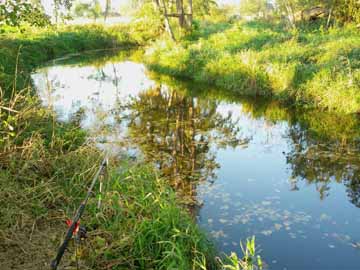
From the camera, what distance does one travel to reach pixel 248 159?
9617 mm

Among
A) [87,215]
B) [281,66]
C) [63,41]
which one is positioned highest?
[63,41]

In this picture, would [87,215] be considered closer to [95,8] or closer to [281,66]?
[281,66]

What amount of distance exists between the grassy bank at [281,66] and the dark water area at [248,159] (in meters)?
0.70

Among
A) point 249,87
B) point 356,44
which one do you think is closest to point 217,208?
point 249,87

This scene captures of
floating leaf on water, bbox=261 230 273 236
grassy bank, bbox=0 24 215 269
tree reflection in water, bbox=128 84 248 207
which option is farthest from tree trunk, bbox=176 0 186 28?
floating leaf on water, bbox=261 230 273 236

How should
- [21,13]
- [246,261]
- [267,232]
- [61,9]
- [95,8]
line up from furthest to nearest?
[95,8] → [61,9] → [21,13] → [267,232] → [246,261]

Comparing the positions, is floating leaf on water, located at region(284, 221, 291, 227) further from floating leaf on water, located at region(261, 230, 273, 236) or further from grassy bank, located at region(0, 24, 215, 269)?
grassy bank, located at region(0, 24, 215, 269)

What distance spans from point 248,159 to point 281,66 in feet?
22.5

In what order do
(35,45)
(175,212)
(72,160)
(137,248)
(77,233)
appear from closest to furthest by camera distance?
(77,233) → (137,248) → (175,212) → (72,160) → (35,45)

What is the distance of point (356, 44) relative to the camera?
1641cm

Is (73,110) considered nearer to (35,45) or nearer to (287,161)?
(287,161)

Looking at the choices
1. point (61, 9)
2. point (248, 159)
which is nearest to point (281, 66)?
point (248, 159)

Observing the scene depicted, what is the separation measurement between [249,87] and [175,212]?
36.4 feet

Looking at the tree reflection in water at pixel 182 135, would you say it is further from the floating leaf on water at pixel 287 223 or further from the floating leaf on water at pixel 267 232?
the floating leaf on water at pixel 287 223
